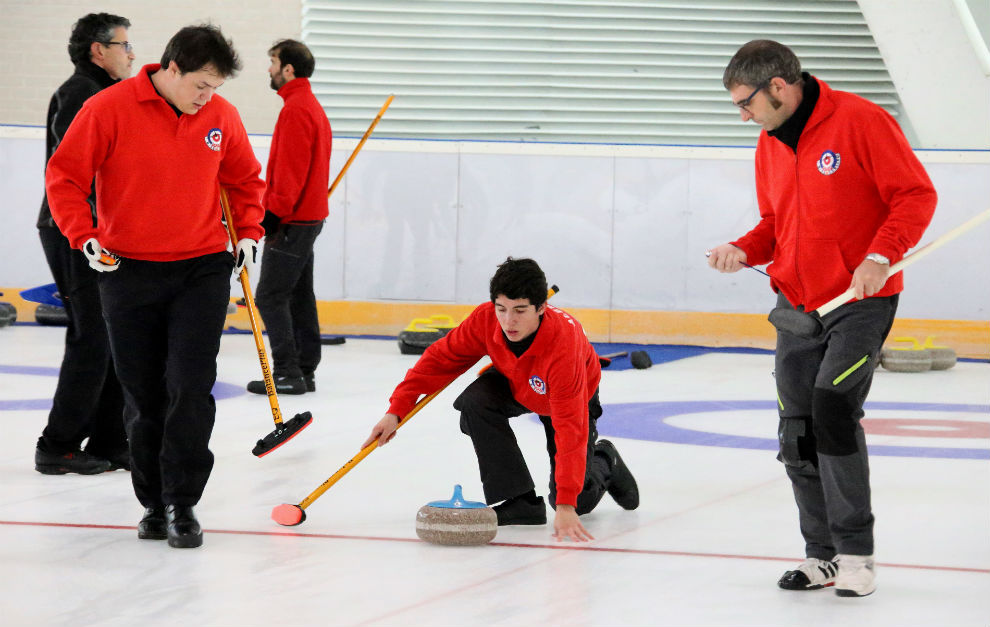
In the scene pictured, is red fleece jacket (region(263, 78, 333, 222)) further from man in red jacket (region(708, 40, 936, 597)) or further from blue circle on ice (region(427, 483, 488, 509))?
man in red jacket (region(708, 40, 936, 597))

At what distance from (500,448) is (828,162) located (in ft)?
4.34

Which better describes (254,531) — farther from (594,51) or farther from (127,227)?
(594,51)

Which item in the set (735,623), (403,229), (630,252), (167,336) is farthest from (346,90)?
→ (735,623)

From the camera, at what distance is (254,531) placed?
3646 mm

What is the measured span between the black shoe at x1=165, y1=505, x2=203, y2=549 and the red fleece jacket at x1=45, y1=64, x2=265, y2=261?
26.4 inches

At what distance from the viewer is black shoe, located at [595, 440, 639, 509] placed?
397 cm

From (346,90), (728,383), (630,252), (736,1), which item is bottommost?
(728,383)

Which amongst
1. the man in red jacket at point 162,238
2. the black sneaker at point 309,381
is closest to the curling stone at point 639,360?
the black sneaker at point 309,381

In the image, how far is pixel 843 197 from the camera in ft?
9.93

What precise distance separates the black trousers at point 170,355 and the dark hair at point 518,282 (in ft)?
2.51

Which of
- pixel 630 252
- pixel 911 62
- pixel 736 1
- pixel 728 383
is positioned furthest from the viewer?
pixel 736 1

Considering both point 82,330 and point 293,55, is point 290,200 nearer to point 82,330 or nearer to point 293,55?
point 293,55

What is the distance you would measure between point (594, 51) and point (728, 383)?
480 cm

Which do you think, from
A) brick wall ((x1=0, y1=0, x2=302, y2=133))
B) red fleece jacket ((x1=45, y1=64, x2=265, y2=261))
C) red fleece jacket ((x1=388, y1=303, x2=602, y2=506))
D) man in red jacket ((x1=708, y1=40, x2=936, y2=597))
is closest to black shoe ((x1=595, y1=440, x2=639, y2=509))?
red fleece jacket ((x1=388, y1=303, x2=602, y2=506))
